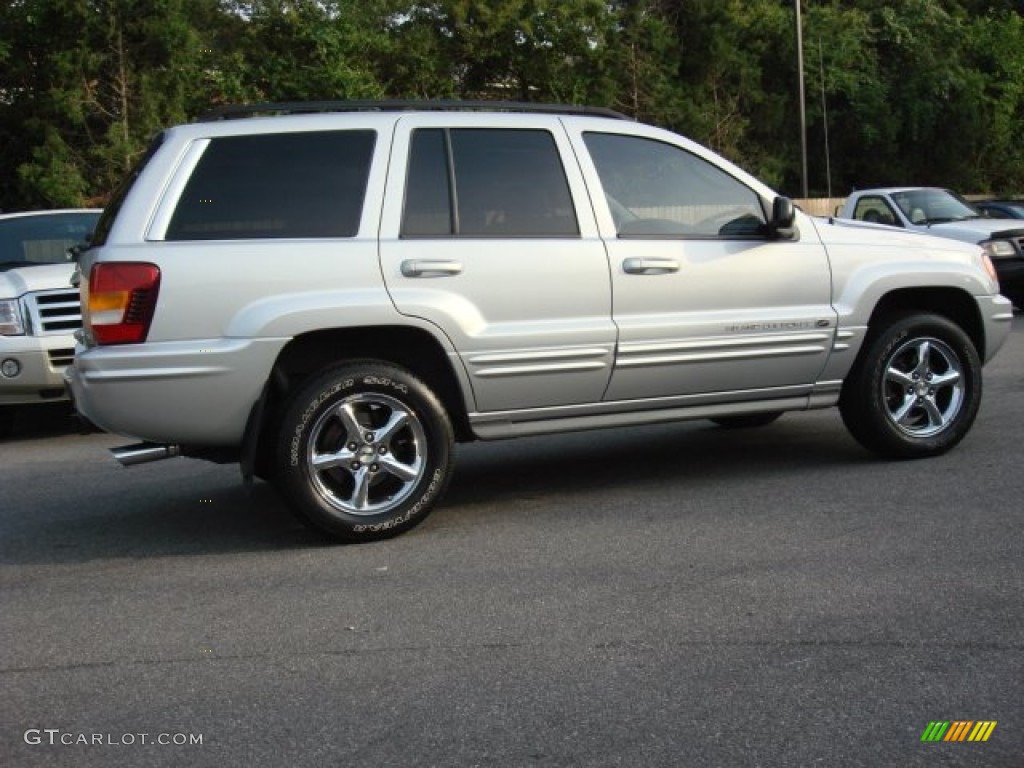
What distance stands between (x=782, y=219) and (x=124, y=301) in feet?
10.4

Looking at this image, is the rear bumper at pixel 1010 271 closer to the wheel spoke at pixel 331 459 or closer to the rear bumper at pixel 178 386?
the wheel spoke at pixel 331 459

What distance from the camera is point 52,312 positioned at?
9234mm

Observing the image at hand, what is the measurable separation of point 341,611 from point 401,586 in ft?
1.17

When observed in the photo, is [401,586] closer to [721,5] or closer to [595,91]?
[595,91]

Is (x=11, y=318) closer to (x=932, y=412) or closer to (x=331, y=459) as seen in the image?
(x=331, y=459)

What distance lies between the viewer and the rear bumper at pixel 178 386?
5.31 m

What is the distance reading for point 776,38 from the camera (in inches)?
1639

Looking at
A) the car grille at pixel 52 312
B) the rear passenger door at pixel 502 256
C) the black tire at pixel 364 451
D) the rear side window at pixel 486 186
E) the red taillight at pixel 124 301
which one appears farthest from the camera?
the car grille at pixel 52 312

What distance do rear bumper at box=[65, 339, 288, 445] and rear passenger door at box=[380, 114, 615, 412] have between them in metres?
0.72

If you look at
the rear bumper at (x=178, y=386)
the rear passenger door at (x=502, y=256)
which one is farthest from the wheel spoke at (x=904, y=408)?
the rear bumper at (x=178, y=386)

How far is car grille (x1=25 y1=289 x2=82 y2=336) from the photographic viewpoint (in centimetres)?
918

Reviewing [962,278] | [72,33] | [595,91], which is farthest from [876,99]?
[962,278]

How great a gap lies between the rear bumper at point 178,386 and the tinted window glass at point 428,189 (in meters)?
0.86

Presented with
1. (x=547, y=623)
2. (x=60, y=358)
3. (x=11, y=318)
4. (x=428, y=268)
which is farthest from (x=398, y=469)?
(x=11, y=318)
